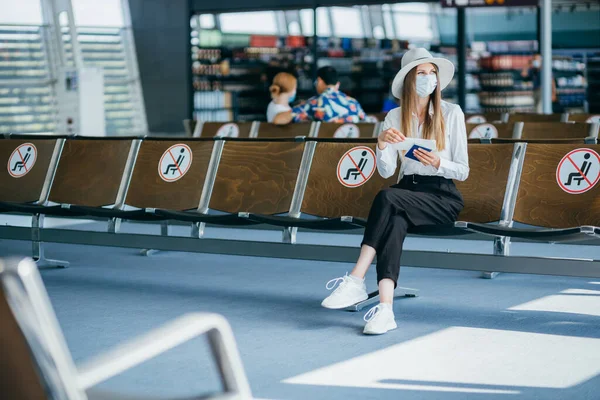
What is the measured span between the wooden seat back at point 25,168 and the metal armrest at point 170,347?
4.40 meters

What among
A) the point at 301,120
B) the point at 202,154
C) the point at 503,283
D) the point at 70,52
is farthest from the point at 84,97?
the point at 503,283

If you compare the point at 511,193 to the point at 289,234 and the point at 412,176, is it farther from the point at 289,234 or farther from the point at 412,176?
the point at 289,234

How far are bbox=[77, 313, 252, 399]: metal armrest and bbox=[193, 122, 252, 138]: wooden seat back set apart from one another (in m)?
6.26

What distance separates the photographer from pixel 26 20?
1345cm

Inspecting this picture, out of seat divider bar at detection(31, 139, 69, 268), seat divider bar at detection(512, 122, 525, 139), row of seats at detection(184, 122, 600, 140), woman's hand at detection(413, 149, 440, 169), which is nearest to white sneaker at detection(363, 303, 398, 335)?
woman's hand at detection(413, 149, 440, 169)

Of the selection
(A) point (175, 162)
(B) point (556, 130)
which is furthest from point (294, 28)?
(A) point (175, 162)

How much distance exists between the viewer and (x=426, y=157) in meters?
4.36

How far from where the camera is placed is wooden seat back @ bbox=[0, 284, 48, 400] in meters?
1.58

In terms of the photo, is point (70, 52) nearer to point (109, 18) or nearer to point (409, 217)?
point (109, 18)

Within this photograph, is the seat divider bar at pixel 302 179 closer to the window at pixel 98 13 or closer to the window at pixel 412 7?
the window at pixel 412 7

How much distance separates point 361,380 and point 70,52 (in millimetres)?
11384

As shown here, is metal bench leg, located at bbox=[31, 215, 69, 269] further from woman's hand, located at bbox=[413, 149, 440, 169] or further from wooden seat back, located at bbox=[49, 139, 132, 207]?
woman's hand, located at bbox=[413, 149, 440, 169]

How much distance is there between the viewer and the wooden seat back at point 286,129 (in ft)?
24.7

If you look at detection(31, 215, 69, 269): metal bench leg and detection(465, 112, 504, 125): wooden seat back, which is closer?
detection(31, 215, 69, 269): metal bench leg
